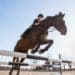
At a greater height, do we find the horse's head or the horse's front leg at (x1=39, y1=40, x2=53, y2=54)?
the horse's head

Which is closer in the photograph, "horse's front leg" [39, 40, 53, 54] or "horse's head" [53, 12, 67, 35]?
"horse's front leg" [39, 40, 53, 54]

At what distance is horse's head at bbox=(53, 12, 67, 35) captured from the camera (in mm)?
5832

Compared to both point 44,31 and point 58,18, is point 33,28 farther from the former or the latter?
point 58,18

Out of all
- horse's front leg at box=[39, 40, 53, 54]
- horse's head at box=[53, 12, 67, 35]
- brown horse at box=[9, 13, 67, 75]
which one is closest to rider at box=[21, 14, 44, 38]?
brown horse at box=[9, 13, 67, 75]

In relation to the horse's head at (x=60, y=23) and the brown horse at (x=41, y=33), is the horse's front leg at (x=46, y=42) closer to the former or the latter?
the brown horse at (x=41, y=33)

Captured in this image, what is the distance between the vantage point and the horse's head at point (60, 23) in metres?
5.83

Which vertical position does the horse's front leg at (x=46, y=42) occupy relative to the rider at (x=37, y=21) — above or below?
below

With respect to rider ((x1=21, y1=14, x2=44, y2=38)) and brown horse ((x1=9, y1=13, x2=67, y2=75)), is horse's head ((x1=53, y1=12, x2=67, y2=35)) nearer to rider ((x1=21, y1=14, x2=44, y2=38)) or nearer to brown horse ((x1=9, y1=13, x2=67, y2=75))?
brown horse ((x1=9, y1=13, x2=67, y2=75))

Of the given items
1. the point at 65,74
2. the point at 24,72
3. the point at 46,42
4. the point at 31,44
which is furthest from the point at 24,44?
the point at 65,74

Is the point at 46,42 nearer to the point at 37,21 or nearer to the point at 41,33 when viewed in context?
the point at 41,33

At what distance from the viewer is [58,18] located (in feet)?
19.4

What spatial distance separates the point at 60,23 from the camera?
5883 millimetres

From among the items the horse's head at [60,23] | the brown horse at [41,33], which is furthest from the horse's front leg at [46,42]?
the horse's head at [60,23]

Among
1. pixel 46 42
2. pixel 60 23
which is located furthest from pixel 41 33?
pixel 60 23
